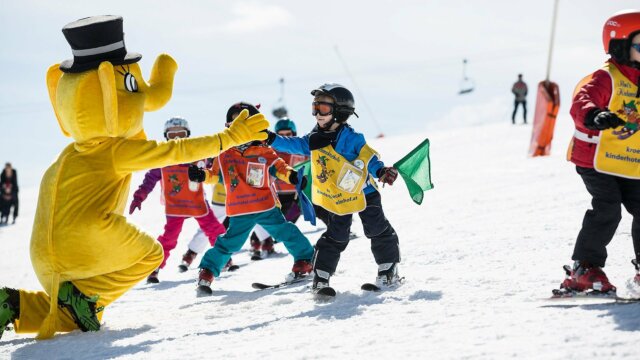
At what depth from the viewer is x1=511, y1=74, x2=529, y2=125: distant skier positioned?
2672 centimetres

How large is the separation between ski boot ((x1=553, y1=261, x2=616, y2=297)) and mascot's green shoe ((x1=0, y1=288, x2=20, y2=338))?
11.4 ft

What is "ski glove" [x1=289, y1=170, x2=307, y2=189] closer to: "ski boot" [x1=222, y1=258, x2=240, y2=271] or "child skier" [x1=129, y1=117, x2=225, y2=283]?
"child skier" [x1=129, y1=117, x2=225, y2=283]

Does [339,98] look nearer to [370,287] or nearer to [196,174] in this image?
[370,287]

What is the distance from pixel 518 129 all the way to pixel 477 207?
49.4 feet

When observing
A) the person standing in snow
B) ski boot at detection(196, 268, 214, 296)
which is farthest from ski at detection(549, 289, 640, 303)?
the person standing in snow

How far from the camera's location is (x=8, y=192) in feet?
64.2

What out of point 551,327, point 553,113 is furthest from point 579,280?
point 553,113

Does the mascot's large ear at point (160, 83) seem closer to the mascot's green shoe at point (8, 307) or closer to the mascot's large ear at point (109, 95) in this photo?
the mascot's large ear at point (109, 95)

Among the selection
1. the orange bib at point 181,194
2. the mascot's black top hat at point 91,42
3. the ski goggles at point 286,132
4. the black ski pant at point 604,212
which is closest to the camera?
the black ski pant at point 604,212

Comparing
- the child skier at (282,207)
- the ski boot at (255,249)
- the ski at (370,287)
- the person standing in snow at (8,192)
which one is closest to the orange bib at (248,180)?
the ski at (370,287)

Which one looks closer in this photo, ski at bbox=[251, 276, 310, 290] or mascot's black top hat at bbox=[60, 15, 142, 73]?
mascot's black top hat at bbox=[60, 15, 142, 73]

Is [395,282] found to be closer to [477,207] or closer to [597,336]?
[597,336]

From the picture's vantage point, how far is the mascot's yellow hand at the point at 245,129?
15.6 ft

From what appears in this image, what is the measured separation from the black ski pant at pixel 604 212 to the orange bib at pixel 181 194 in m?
4.81
